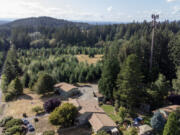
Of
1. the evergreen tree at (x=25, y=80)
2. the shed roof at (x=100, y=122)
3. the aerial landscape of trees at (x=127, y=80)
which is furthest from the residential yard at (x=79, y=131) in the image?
the evergreen tree at (x=25, y=80)

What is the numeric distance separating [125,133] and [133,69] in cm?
958

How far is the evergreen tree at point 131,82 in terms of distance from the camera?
76.6 ft

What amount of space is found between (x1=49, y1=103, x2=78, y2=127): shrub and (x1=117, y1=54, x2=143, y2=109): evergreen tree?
8.57 metres

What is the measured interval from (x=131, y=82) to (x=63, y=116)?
11.8 m

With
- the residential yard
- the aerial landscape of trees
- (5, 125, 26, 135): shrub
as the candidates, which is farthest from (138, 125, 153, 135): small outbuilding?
(5, 125, 26, 135): shrub

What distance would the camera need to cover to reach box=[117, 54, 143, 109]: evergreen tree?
76.6 ft

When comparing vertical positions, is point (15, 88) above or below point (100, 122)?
below

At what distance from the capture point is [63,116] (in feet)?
71.9

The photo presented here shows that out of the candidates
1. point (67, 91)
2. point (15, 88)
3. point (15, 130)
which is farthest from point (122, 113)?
point (15, 88)

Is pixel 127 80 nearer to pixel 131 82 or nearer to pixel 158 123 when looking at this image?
pixel 131 82

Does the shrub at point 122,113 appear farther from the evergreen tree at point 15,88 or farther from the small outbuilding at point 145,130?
the evergreen tree at point 15,88

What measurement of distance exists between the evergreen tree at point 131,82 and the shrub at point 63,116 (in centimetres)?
857

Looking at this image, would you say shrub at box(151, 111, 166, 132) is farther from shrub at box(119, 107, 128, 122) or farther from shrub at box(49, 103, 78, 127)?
shrub at box(49, 103, 78, 127)

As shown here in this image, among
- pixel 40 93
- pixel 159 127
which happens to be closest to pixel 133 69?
pixel 159 127
